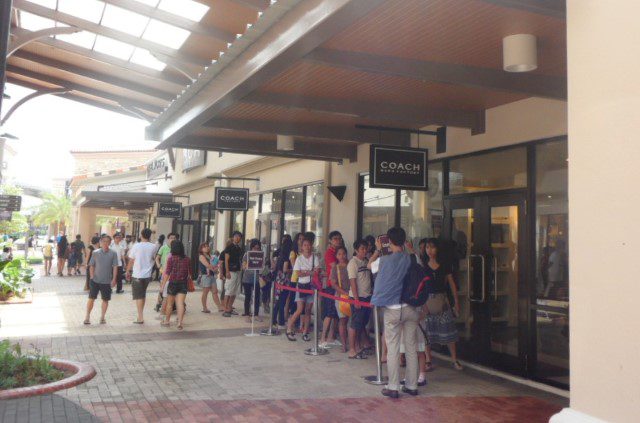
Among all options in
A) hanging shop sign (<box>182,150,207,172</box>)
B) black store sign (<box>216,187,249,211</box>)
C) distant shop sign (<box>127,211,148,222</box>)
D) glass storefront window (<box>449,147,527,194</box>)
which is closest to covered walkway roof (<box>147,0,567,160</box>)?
glass storefront window (<box>449,147,527,194</box>)

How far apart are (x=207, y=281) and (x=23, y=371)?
623 cm

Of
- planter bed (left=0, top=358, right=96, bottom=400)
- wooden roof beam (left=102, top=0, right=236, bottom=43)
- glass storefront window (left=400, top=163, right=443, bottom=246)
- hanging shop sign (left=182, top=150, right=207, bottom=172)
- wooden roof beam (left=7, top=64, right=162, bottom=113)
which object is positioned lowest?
planter bed (left=0, top=358, right=96, bottom=400)

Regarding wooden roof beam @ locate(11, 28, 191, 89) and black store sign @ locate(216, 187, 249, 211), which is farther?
wooden roof beam @ locate(11, 28, 191, 89)

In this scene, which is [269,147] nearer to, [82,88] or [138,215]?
[82,88]

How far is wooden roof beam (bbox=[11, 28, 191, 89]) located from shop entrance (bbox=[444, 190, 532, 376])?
33.9ft

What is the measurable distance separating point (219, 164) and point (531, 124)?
44.0ft

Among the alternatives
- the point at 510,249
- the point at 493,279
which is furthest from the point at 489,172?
the point at 493,279

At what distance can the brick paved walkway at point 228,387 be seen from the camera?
17.0 ft

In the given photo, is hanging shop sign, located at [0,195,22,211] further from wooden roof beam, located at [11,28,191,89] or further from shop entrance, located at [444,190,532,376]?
shop entrance, located at [444,190,532,376]

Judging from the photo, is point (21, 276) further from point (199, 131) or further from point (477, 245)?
point (477, 245)

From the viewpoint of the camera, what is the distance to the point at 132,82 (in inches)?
651

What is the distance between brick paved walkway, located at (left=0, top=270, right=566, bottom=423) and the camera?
5180 mm

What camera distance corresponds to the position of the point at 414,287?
5.95 metres

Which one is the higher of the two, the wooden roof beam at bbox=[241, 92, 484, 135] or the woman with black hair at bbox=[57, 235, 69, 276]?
the wooden roof beam at bbox=[241, 92, 484, 135]
